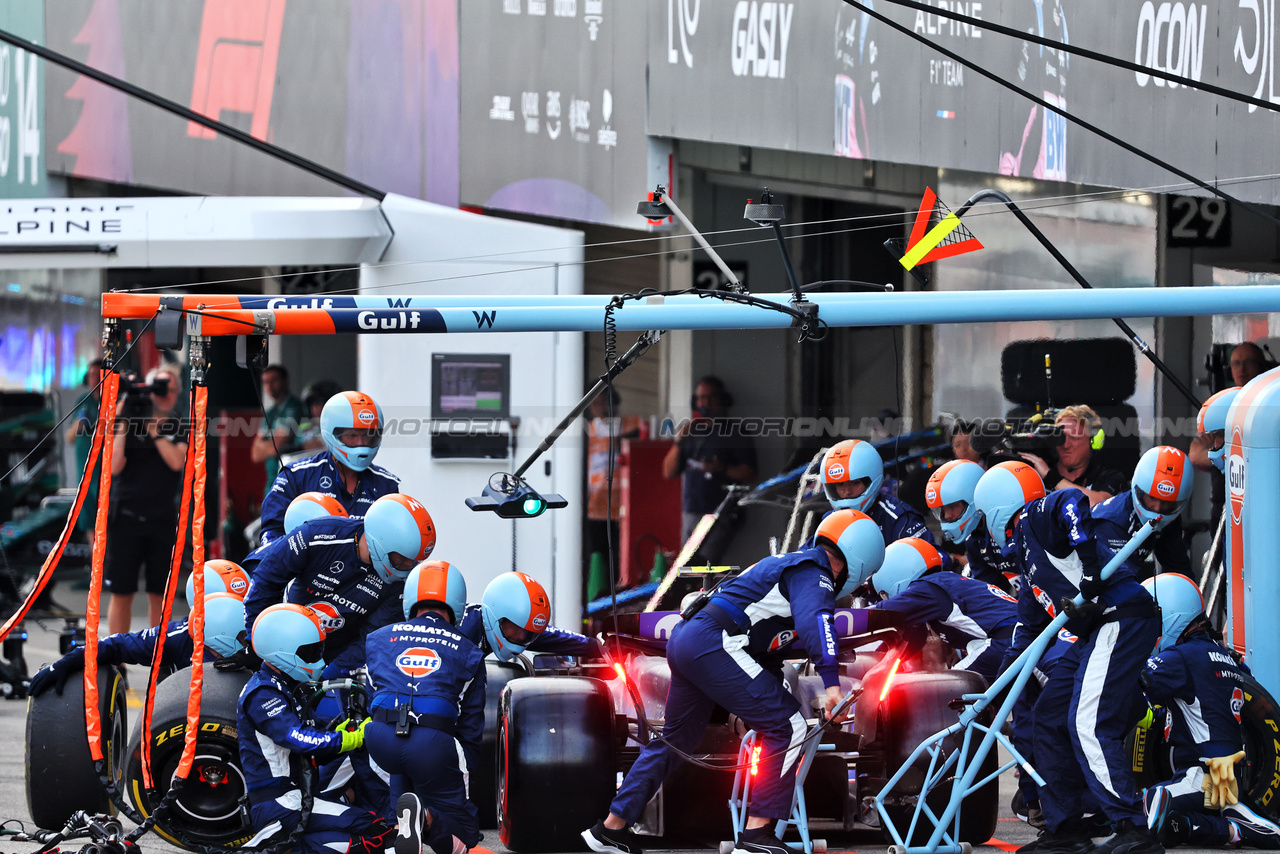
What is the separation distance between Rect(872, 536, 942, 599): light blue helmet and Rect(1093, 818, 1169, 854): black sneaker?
1456 millimetres

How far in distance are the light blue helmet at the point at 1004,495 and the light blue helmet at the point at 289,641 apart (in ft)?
9.82

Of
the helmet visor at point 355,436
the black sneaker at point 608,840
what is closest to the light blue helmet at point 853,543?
the black sneaker at point 608,840

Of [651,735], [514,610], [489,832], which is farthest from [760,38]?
[489,832]

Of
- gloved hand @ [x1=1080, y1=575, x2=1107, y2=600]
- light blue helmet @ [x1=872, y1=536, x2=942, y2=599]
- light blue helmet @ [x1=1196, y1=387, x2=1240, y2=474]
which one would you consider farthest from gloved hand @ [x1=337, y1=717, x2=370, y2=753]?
light blue helmet @ [x1=1196, y1=387, x2=1240, y2=474]

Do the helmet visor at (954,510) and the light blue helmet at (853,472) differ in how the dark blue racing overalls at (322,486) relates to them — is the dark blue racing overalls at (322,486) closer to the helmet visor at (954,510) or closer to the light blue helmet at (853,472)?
the light blue helmet at (853,472)

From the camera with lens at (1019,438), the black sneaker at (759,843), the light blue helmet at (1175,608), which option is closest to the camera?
the black sneaker at (759,843)

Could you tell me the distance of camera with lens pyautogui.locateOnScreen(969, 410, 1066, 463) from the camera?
9.44 meters

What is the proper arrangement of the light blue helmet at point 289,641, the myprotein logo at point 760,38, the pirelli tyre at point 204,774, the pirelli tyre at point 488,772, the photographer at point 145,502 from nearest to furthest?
the light blue helmet at point 289,641
the pirelli tyre at point 204,774
the pirelli tyre at point 488,772
the photographer at point 145,502
the myprotein logo at point 760,38

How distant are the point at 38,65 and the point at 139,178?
168 cm

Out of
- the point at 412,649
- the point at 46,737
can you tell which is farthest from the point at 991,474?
the point at 46,737

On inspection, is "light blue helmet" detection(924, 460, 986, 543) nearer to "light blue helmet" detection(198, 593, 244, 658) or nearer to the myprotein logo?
"light blue helmet" detection(198, 593, 244, 658)

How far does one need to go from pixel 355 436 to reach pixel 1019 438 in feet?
13.4

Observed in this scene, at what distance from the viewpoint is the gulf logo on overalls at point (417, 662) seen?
6.16m

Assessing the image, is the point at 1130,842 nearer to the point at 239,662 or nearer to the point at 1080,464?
the point at 1080,464
